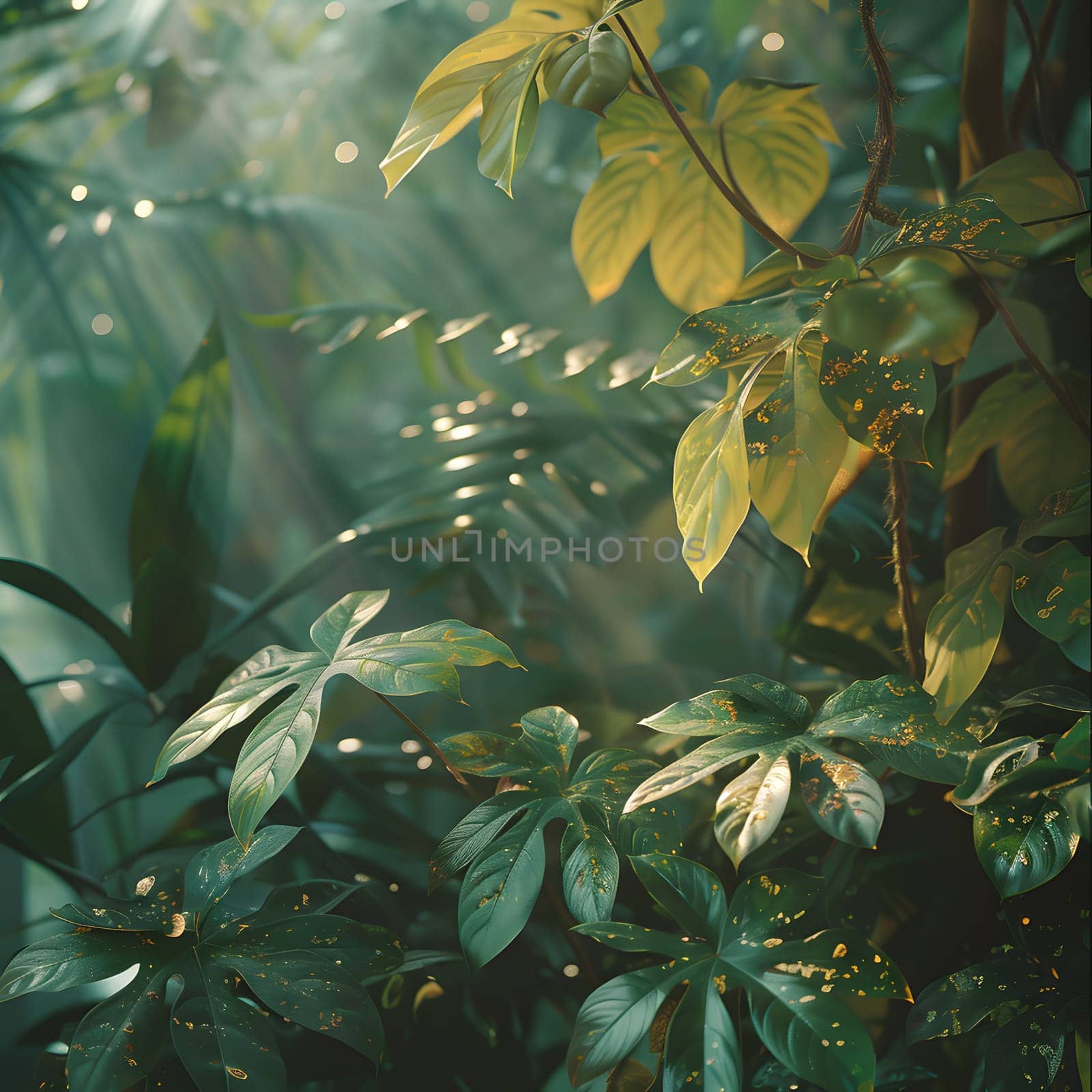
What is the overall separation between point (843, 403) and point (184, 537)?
78cm

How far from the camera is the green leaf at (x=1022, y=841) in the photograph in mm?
537

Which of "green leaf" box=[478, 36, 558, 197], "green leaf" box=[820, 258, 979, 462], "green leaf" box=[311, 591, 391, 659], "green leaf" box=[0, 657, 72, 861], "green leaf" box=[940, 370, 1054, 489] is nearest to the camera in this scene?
"green leaf" box=[820, 258, 979, 462]

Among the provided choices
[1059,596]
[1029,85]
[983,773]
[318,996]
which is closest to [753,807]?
A: [983,773]

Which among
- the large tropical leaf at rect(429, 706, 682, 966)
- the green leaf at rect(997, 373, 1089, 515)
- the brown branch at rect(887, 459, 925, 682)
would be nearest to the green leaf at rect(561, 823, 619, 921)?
the large tropical leaf at rect(429, 706, 682, 966)

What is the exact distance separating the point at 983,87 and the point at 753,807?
0.79 m

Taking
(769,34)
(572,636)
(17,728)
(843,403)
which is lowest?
(572,636)

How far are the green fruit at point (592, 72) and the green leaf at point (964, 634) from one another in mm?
462

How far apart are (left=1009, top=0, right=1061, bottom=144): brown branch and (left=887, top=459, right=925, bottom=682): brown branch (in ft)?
1.49

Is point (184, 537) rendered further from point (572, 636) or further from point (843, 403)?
point (843, 403)

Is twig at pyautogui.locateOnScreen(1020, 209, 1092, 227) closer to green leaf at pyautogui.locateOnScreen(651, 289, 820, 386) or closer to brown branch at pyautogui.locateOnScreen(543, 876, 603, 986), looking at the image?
green leaf at pyautogui.locateOnScreen(651, 289, 820, 386)

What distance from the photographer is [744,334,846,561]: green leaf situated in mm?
550

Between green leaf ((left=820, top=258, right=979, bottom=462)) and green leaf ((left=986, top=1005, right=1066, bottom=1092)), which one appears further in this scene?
green leaf ((left=986, top=1005, right=1066, bottom=1092))

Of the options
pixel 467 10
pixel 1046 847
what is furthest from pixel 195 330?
pixel 1046 847

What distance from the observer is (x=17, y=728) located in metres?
0.91
